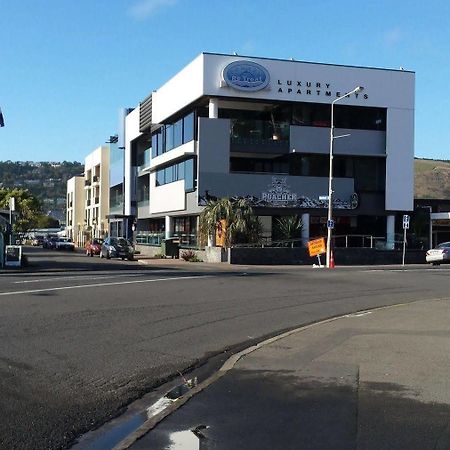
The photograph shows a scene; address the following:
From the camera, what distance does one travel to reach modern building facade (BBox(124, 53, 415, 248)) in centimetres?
4322

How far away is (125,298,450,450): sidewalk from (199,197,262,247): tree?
92.5 feet

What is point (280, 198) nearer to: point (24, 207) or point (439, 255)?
point (439, 255)

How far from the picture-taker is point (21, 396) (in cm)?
699

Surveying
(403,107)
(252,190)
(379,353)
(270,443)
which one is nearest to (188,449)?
(270,443)

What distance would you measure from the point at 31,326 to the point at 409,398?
744 centimetres

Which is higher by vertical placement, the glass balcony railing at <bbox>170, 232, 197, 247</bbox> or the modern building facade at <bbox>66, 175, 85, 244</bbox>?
the modern building facade at <bbox>66, 175, 85, 244</bbox>

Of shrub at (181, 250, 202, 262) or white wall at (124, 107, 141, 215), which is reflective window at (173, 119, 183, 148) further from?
white wall at (124, 107, 141, 215)

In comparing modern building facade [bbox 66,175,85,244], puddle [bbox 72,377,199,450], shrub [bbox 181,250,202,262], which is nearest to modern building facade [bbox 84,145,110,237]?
modern building facade [bbox 66,175,85,244]

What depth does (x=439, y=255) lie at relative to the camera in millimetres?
38531

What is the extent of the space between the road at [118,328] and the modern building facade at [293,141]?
2066cm

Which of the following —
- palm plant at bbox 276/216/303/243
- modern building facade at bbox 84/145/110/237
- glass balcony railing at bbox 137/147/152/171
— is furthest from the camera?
modern building facade at bbox 84/145/110/237

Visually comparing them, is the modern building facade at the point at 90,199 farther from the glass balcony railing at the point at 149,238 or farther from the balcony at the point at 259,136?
the balcony at the point at 259,136

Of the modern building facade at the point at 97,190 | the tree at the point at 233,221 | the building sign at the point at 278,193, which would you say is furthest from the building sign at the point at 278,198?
the modern building facade at the point at 97,190

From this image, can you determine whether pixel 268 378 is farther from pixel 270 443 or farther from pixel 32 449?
pixel 32 449
